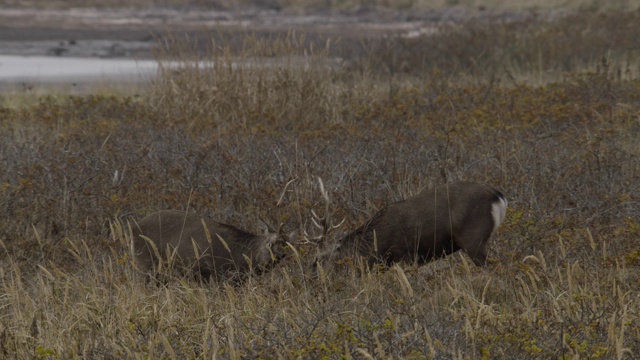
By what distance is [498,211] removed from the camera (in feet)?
23.4

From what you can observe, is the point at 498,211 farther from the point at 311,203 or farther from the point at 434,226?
the point at 311,203

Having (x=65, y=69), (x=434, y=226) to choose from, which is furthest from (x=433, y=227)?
(x=65, y=69)

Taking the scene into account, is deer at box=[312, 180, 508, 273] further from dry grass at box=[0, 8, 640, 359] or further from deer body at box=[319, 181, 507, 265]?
dry grass at box=[0, 8, 640, 359]

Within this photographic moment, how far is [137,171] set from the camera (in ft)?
29.9

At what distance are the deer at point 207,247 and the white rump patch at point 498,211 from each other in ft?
4.56

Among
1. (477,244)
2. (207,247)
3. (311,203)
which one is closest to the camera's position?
(207,247)

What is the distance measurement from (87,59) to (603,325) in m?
23.4

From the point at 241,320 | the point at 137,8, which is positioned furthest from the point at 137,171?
the point at 137,8

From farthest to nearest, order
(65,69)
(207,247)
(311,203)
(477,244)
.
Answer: (65,69) < (311,203) < (477,244) < (207,247)

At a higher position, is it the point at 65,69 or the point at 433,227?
the point at 433,227

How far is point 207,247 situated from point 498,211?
6.44 ft

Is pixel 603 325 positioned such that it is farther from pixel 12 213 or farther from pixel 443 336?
pixel 12 213

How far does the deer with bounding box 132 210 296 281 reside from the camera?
6.80 m

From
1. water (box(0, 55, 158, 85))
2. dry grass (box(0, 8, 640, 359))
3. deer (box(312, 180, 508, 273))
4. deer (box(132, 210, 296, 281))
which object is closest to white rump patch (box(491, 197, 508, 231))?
deer (box(312, 180, 508, 273))
